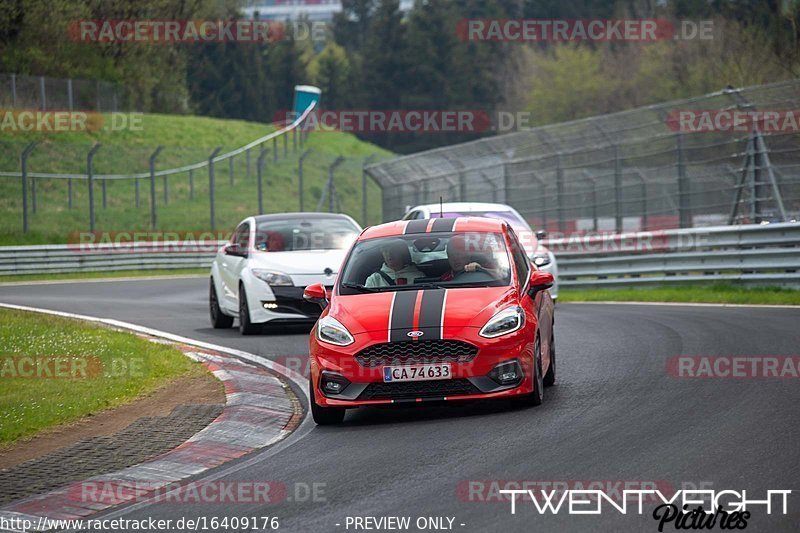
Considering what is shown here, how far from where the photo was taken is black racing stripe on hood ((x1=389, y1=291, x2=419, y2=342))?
30.5 feet

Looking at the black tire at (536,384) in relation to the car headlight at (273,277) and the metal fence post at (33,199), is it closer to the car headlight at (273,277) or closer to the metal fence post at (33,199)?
the car headlight at (273,277)

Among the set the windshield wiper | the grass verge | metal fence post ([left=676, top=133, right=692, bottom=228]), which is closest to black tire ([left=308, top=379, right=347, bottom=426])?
the windshield wiper

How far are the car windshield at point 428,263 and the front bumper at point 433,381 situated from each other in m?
0.90

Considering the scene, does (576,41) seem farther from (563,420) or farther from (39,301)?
(563,420)

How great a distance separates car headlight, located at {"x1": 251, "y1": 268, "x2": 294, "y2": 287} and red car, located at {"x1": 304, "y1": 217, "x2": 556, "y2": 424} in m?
5.43

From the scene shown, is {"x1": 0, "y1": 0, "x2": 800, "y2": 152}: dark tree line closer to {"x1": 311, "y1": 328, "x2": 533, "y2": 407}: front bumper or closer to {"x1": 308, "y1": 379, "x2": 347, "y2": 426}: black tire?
{"x1": 308, "y1": 379, "x2": 347, "y2": 426}: black tire

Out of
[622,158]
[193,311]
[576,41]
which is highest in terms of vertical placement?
[576,41]

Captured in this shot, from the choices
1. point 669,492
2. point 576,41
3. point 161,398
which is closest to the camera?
point 669,492

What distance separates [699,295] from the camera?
20.0m

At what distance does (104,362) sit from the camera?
12938 millimetres

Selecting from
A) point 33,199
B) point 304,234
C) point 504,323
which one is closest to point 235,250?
point 304,234

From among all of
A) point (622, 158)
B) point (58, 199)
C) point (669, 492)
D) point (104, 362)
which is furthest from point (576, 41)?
point (669, 492)

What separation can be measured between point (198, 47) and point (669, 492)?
90.0 meters

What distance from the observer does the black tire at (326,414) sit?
9.50m
